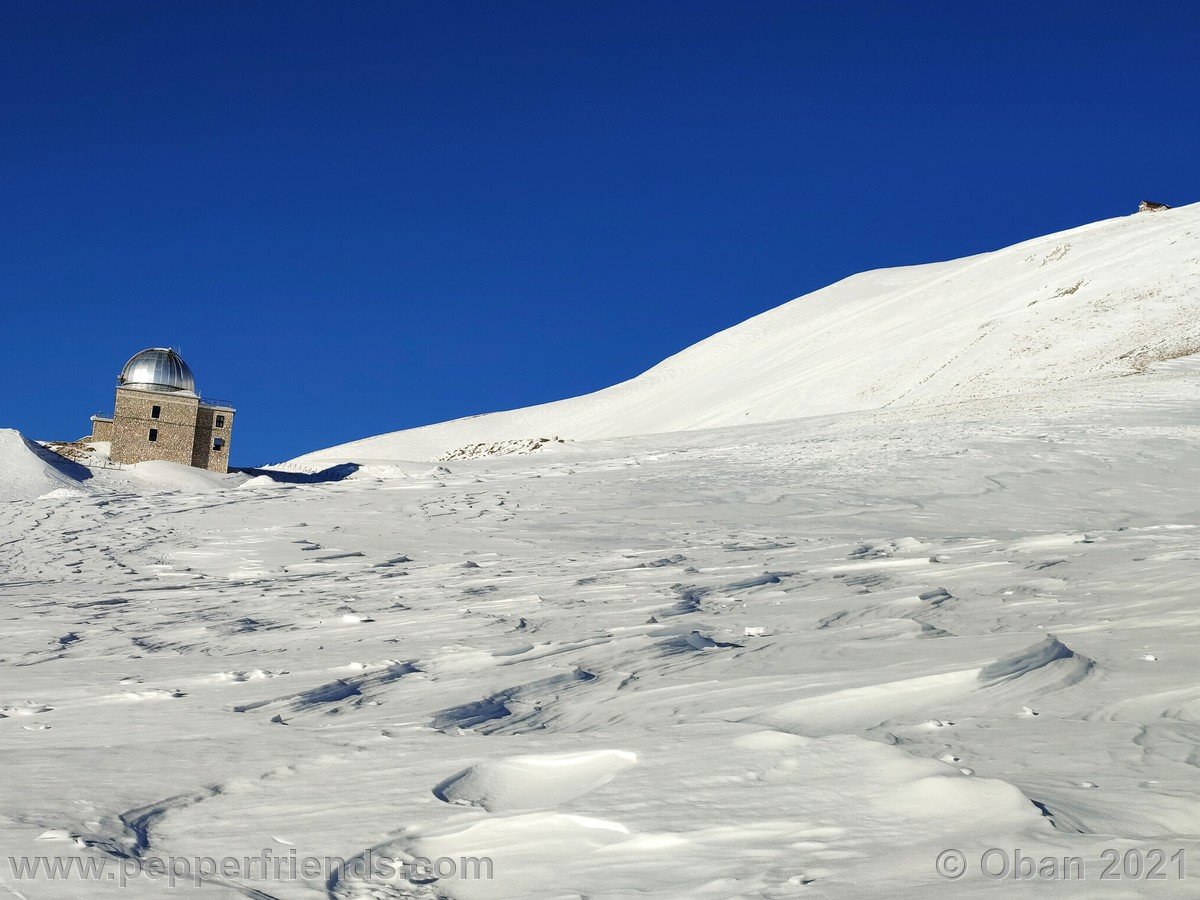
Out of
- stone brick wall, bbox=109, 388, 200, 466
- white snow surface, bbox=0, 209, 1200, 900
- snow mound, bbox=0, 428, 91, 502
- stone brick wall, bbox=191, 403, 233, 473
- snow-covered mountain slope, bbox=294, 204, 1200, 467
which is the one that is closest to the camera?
white snow surface, bbox=0, 209, 1200, 900

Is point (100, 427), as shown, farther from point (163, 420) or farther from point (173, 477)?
point (173, 477)

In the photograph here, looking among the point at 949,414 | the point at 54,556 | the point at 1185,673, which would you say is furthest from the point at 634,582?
the point at 949,414

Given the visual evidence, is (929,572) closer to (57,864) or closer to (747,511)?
(747,511)

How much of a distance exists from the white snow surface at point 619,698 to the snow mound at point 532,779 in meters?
0.01

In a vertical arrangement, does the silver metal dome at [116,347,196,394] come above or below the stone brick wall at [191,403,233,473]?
above

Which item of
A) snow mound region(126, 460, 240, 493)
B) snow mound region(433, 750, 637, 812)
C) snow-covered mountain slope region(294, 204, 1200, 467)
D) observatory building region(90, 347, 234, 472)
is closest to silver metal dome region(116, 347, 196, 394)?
observatory building region(90, 347, 234, 472)

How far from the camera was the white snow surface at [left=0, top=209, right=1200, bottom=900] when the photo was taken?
3412 mm

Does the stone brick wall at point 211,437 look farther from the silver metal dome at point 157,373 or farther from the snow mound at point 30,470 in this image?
the snow mound at point 30,470

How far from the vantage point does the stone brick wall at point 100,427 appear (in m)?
42.7

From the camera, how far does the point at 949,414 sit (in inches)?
906

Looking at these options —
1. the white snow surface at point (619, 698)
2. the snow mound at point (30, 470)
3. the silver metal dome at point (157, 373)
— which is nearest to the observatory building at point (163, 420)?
the silver metal dome at point (157, 373)

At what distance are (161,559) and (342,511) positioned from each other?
291 centimetres

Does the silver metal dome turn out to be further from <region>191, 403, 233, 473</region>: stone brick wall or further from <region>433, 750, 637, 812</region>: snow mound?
<region>433, 750, 637, 812</region>: snow mound

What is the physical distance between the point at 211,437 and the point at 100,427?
14.3 feet
